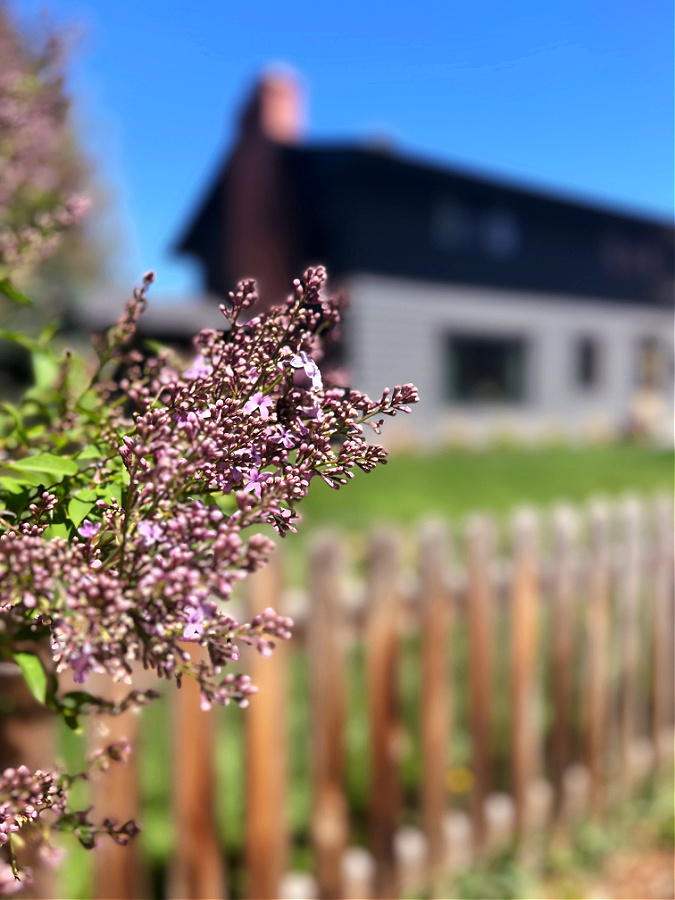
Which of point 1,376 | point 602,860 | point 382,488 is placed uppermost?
point 1,376

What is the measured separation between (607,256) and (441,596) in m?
22.0

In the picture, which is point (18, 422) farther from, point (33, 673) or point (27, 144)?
point (27, 144)

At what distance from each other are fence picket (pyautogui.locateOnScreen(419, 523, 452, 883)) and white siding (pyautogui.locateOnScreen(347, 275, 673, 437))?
12336mm

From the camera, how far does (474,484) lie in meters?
12.4

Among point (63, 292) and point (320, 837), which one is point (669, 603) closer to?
point (320, 837)

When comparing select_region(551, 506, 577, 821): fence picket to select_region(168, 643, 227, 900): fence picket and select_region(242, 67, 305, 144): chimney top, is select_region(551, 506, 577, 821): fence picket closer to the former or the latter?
select_region(168, 643, 227, 900): fence picket

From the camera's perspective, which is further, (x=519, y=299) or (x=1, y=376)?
(x=519, y=299)

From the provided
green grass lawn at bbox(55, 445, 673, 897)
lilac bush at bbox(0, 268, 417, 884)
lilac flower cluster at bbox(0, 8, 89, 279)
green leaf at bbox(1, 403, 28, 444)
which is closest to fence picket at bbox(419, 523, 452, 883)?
green grass lawn at bbox(55, 445, 673, 897)

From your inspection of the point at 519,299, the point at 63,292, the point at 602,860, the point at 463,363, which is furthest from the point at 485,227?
the point at 602,860

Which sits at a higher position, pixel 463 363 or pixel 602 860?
pixel 463 363

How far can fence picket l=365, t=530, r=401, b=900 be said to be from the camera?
10.4 feet

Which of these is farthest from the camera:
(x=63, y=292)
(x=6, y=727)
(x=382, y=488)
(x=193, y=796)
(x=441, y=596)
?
(x=63, y=292)

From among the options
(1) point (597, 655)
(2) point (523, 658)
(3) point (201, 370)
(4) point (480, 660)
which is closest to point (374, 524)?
(1) point (597, 655)

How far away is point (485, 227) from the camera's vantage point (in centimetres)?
2044
